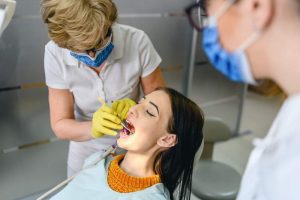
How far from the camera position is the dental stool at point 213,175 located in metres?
1.74

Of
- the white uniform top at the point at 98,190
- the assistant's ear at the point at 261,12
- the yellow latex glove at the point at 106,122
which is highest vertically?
the assistant's ear at the point at 261,12

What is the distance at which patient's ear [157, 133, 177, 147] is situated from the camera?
4.42 ft

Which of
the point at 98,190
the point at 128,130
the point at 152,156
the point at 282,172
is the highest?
the point at 282,172

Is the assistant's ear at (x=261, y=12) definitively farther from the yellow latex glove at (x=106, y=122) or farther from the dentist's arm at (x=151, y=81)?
the dentist's arm at (x=151, y=81)

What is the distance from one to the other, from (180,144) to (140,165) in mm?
209

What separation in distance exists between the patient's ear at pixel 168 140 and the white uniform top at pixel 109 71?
284mm

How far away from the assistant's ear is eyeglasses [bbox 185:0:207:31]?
0.15m

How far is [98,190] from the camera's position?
52.5 inches

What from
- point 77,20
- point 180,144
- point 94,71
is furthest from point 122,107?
point 77,20

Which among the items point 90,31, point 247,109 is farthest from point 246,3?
point 247,109

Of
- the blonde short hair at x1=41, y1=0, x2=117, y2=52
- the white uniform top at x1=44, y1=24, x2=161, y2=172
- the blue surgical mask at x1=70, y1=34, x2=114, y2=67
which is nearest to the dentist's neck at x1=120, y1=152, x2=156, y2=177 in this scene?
the white uniform top at x1=44, y1=24, x2=161, y2=172

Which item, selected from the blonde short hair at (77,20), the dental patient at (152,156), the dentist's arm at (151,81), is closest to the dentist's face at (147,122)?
the dental patient at (152,156)

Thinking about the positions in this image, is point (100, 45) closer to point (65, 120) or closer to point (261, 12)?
point (65, 120)

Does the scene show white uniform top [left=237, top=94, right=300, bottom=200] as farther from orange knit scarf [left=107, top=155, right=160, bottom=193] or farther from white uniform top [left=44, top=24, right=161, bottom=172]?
white uniform top [left=44, top=24, right=161, bottom=172]
